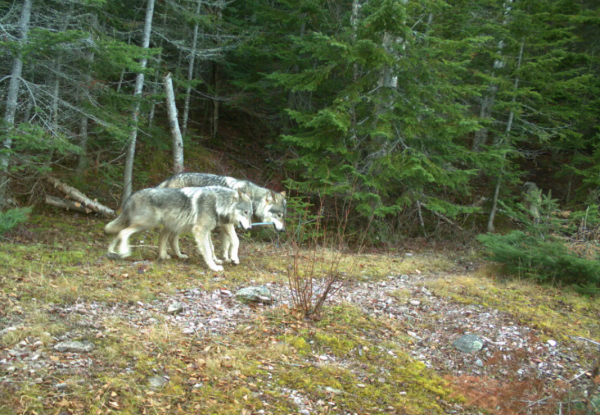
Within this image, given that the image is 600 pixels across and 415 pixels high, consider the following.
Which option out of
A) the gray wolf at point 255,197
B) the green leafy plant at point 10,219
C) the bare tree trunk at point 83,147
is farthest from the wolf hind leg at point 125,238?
the bare tree trunk at point 83,147

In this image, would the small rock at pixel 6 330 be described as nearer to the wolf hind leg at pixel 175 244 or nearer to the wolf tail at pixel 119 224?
the wolf tail at pixel 119 224

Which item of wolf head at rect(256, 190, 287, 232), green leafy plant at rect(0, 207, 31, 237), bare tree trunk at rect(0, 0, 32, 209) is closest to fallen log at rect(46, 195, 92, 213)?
bare tree trunk at rect(0, 0, 32, 209)

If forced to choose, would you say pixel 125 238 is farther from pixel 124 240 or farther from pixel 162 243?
pixel 162 243

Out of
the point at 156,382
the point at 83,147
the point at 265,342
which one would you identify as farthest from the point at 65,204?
the point at 156,382

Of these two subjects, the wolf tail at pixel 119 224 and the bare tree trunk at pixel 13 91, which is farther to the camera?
the bare tree trunk at pixel 13 91

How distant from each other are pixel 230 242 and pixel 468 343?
4478 millimetres

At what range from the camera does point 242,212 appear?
7707 millimetres

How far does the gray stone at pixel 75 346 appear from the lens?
3902 millimetres

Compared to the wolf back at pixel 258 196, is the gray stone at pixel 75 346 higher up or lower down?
lower down

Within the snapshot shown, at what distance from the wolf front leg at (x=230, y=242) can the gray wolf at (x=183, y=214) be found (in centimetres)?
11

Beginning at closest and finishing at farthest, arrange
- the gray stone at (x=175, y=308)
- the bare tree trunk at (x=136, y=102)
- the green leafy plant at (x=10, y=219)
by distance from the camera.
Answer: the gray stone at (x=175, y=308) < the green leafy plant at (x=10, y=219) < the bare tree trunk at (x=136, y=102)

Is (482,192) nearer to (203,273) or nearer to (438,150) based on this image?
(438,150)

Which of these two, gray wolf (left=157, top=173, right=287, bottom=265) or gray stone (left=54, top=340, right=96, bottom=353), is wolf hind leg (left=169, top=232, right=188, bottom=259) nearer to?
gray wolf (left=157, top=173, right=287, bottom=265)

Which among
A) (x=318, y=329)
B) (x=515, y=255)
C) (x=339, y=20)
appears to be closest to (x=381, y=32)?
(x=339, y=20)
